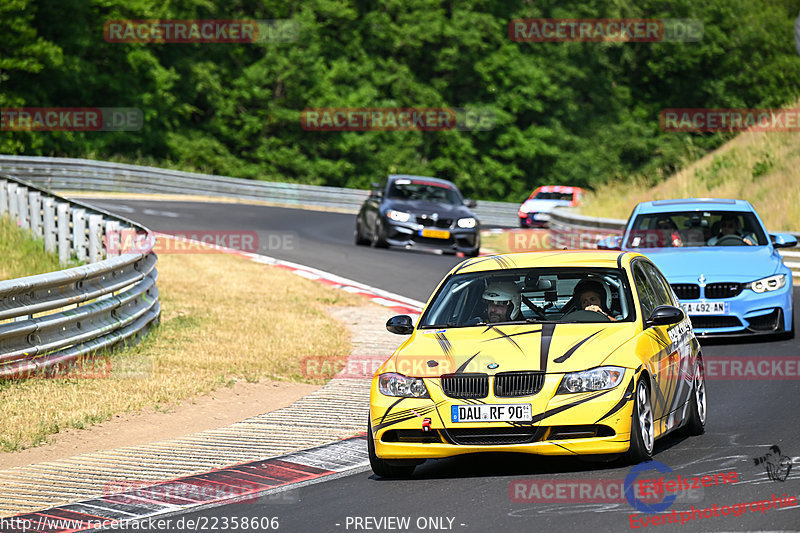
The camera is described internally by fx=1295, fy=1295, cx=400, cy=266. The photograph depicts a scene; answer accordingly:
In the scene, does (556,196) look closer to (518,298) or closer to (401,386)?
(518,298)

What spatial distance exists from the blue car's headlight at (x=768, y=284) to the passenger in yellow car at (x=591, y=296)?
529 centimetres

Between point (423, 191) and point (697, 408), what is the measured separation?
681 inches

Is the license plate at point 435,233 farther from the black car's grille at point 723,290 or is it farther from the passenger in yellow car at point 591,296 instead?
the passenger in yellow car at point 591,296

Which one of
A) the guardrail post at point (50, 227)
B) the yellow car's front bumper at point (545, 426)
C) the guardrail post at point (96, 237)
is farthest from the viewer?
the guardrail post at point (50, 227)

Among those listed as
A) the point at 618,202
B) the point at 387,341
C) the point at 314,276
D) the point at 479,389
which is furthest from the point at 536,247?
the point at 479,389

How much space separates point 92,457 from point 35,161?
31950mm

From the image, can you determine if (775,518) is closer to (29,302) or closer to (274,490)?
(274,490)

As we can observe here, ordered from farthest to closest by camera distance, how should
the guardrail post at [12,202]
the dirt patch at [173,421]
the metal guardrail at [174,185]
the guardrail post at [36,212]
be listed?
1. the metal guardrail at [174,185]
2. the guardrail post at [12,202]
3. the guardrail post at [36,212]
4. the dirt patch at [173,421]

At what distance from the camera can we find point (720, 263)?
47.3 ft

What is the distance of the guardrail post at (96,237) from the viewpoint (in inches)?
663

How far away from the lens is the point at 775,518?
665cm

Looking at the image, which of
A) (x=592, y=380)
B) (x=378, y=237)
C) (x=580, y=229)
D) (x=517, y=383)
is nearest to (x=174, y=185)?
(x=378, y=237)

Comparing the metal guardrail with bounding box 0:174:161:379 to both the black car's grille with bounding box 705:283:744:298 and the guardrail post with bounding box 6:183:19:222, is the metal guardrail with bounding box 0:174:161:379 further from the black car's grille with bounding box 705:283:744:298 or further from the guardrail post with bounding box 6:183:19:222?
the black car's grille with bounding box 705:283:744:298

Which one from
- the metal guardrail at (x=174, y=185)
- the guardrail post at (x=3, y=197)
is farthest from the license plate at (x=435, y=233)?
the metal guardrail at (x=174, y=185)
